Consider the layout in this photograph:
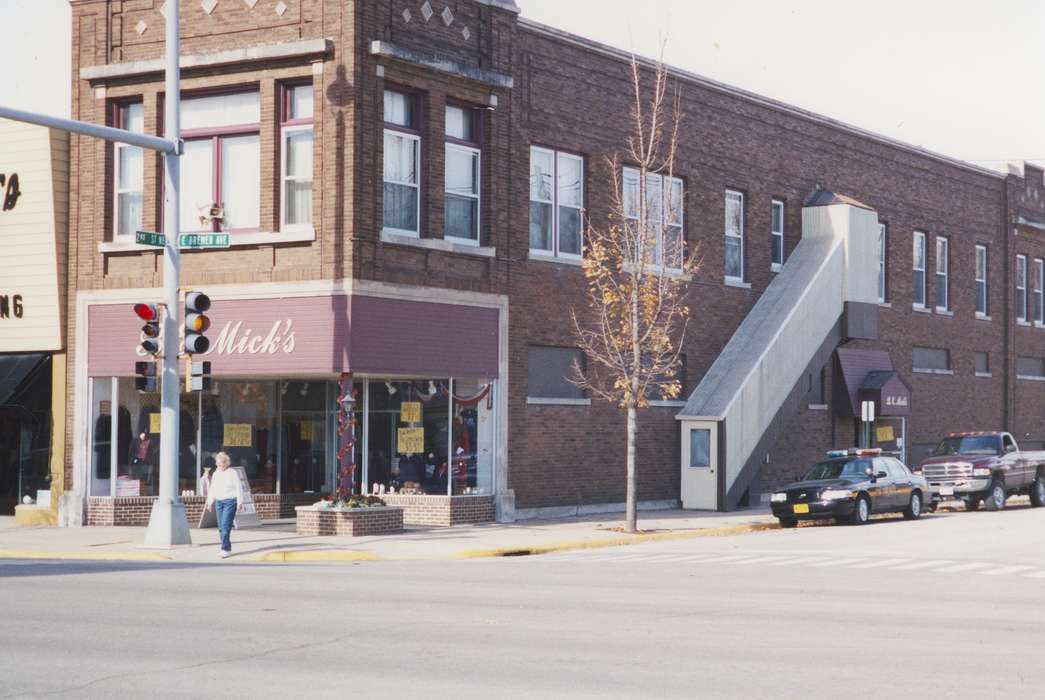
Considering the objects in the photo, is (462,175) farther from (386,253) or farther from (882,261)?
(882,261)

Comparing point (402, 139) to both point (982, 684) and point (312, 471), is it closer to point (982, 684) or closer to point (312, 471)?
point (312, 471)

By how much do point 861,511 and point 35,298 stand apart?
17.5 meters

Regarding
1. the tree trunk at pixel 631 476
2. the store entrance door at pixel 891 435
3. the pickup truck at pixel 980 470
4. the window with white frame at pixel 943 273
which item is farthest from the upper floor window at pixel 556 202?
the window with white frame at pixel 943 273

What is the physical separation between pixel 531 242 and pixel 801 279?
974 centimetres

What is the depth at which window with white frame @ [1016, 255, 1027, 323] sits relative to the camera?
49812 mm

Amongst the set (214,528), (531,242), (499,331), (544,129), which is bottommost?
(214,528)

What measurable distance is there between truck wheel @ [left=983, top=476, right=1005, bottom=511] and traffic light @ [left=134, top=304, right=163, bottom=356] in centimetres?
2100

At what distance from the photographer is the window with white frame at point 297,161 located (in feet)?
87.5

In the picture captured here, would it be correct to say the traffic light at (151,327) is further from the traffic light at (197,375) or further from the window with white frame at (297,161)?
the window with white frame at (297,161)

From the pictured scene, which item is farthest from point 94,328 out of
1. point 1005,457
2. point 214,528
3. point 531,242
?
point 1005,457

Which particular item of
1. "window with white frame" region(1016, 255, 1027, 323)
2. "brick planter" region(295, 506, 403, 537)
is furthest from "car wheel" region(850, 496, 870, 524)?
"window with white frame" region(1016, 255, 1027, 323)

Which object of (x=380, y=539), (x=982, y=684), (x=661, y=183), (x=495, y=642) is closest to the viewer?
(x=982, y=684)

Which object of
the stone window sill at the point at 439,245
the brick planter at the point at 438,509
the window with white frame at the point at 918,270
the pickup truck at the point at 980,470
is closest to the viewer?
the stone window sill at the point at 439,245

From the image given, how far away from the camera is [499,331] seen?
29.1 m
